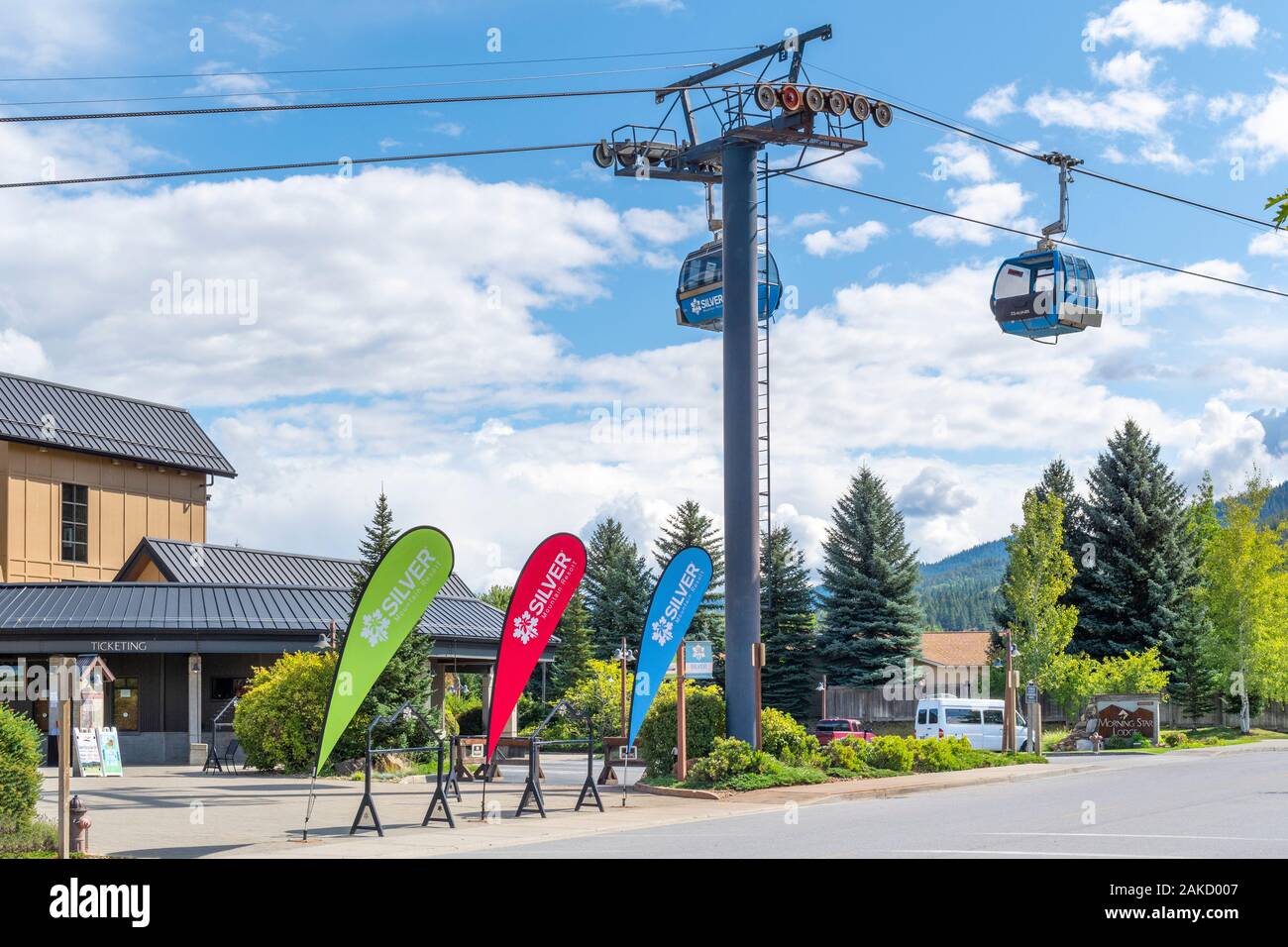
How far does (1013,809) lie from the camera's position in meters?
19.1

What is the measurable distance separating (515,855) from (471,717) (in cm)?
2966

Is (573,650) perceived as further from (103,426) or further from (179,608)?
(179,608)

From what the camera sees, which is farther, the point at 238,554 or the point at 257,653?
the point at 238,554

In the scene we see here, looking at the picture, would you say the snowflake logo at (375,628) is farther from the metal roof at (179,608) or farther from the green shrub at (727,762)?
the metal roof at (179,608)

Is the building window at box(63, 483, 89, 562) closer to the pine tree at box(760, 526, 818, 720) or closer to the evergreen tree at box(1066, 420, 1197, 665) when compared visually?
the pine tree at box(760, 526, 818, 720)

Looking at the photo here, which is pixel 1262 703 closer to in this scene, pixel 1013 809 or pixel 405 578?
pixel 1013 809

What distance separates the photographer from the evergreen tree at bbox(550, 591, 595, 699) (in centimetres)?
6125

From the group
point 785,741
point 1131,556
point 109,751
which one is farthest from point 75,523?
point 1131,556

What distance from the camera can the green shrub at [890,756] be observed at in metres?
25.7

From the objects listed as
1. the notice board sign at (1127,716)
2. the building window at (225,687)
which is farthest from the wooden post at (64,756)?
the notice board sign at (1127,716)

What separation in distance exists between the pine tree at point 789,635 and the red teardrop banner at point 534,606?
34129 millimetres

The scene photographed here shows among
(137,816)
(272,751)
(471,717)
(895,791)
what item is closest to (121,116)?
(137,816)

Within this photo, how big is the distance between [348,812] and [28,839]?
231 inches

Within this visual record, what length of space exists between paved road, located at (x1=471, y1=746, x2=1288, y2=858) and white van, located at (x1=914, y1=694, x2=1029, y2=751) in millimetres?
14765
